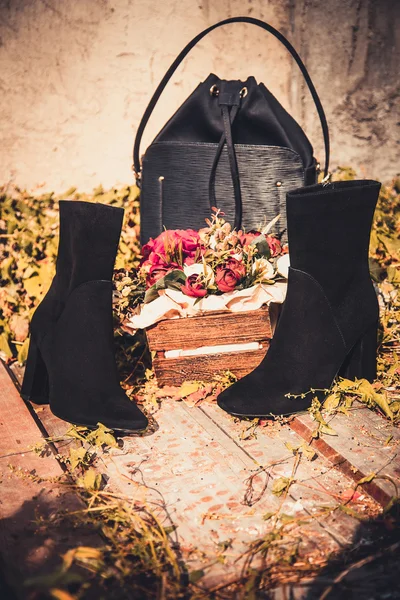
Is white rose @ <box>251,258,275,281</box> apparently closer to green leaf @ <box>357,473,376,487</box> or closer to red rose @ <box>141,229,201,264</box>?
red rose @ <box>141,229,201,264</box>

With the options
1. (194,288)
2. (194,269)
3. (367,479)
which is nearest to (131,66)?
(194,269)

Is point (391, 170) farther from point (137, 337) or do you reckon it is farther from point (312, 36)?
point (137, 337)

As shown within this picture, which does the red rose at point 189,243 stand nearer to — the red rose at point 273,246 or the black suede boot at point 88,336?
the red rose at point 273,246

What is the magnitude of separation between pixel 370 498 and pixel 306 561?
0.31 metres

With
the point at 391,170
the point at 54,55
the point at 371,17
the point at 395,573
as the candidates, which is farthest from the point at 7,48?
the point at 395,573

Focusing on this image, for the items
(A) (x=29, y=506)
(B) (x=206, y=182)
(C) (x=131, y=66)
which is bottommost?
(A) (x=29, y=506)

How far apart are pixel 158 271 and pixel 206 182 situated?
536mm

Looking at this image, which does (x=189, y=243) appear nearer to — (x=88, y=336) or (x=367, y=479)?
(x=88, y=336)

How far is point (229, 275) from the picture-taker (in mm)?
1967

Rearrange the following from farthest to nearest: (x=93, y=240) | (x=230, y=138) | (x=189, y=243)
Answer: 1. (x=230, y=138)
2. (x=189, y=243)
3. (x=93, y=240)

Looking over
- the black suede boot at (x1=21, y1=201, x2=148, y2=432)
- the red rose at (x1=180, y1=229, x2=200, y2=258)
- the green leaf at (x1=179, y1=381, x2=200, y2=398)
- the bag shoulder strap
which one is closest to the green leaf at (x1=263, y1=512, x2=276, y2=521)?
the black suede boot at (x1=21, y1=201, x2=148, y2=432)

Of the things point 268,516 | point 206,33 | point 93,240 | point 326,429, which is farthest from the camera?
point 206,33

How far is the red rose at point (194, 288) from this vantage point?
76.4 inches

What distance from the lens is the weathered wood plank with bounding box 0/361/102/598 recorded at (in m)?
1.17
